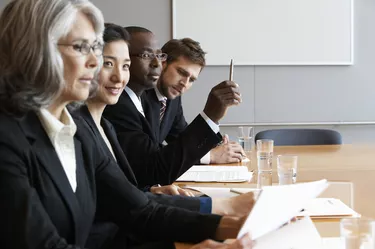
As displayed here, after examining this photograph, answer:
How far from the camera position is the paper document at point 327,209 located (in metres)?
1.51

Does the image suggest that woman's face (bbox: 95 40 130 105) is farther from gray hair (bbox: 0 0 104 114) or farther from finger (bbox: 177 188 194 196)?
gray hair (bbox: 0 0 104 114)

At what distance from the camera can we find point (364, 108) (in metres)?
4.58

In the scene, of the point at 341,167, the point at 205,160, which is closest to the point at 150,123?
the point at 205,160

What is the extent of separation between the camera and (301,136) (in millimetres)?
3498

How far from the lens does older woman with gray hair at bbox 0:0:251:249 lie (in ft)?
3.62

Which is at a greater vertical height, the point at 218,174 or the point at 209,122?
the point at 209,122

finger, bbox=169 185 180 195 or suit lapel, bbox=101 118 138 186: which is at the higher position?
suit lapel, bbox=101 118 138 186

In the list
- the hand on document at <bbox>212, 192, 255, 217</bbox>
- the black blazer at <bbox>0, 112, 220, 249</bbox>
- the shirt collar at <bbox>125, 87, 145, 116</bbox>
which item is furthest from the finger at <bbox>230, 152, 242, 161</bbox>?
the black blazer at <bbox>0, 112, 220, 249</bbox>

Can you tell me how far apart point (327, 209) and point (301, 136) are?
1.97m

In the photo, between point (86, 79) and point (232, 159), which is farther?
point (232, 159)

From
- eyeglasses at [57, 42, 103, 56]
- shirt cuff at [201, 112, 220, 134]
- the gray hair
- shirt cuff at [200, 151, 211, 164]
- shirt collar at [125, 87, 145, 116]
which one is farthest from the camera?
shirt cuff at [200, 151, 211, 164]

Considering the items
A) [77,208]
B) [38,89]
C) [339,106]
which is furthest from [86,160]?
[339,106]

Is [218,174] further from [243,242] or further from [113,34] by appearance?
[243,242]

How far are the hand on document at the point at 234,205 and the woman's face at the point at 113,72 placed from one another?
602 millimetres
